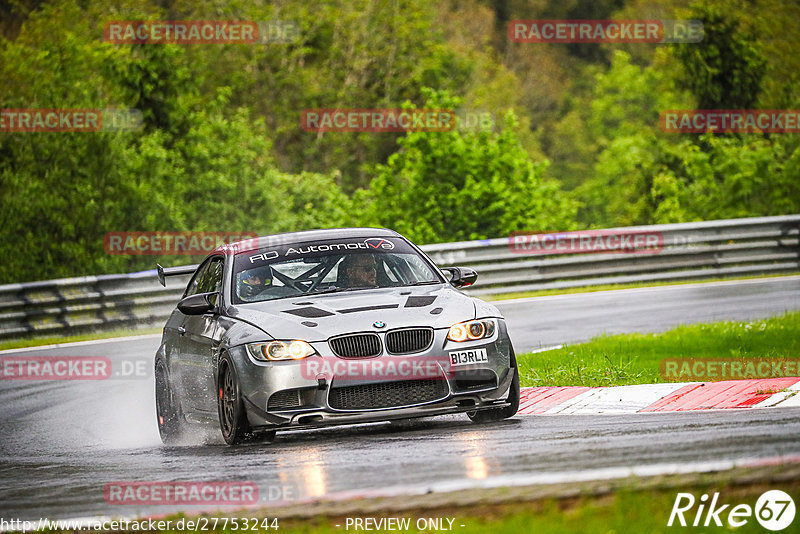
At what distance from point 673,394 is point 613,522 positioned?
4943mm

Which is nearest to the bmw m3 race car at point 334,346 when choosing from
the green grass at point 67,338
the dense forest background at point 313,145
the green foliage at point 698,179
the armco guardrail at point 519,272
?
the green grass at point 67,338

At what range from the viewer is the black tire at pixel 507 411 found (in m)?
9.29

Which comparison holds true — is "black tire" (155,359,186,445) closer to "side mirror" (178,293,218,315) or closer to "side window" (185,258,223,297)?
"side window" (185,258,223,297)

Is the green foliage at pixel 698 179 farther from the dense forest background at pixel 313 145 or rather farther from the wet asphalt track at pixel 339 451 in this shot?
the wet asphalt track at pixel 339 451

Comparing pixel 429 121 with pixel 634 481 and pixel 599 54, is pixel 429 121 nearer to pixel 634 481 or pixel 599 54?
pixel 634 481

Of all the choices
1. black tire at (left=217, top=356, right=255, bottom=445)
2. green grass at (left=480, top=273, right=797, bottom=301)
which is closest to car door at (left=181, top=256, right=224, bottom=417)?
black tire at (left=217, top=356, right=255, bottom=445)

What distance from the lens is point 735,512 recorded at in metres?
5.04

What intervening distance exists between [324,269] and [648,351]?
4.04 metres

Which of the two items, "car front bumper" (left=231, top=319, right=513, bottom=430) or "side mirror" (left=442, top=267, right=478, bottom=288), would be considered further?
"side mirror" (left=442, top=267, right=478, bottom=288)

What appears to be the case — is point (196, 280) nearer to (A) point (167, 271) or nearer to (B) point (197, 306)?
(A) point (167, 271)

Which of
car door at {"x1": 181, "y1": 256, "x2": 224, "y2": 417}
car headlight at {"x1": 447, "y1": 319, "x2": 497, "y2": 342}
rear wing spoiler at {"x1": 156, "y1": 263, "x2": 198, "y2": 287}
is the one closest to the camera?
car headlight at {"x1": 447, "y1": 319, "x2": 497, "y2": 342}

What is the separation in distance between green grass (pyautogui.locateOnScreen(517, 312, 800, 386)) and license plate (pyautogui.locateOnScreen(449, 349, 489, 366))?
2109 millimetres

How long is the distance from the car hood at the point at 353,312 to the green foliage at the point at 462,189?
20.7m

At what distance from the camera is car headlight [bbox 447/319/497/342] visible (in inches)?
354
